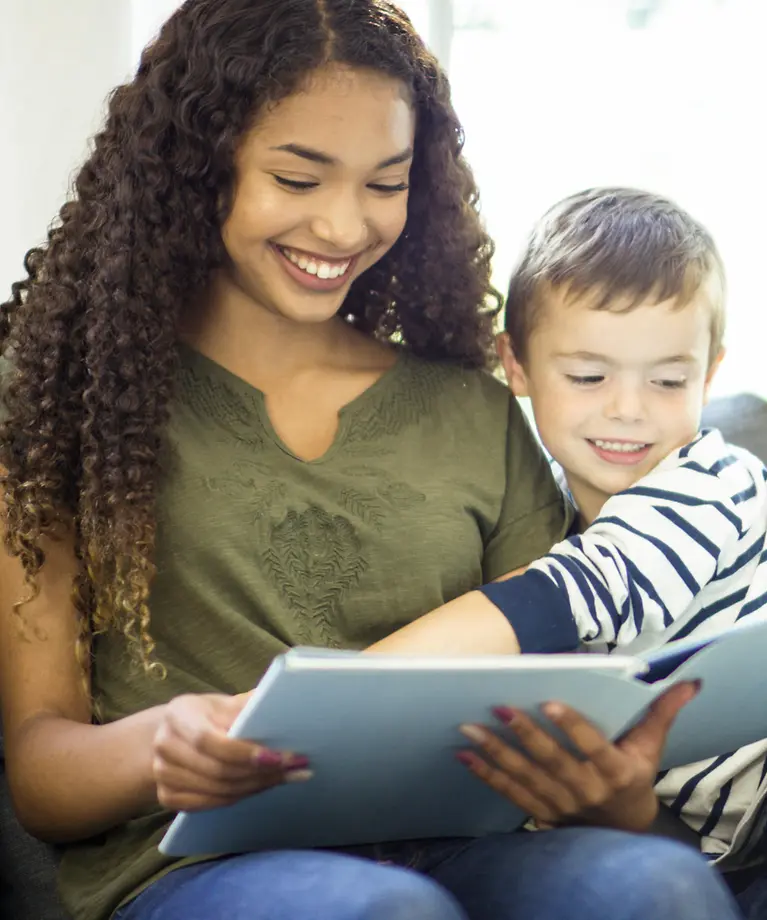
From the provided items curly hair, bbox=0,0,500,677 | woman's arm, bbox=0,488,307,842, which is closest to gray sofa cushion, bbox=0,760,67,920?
woman's arm, bbox=0,488,307,842

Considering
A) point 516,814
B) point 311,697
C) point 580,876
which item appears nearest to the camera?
point 311,697

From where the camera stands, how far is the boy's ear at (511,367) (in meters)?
1.49

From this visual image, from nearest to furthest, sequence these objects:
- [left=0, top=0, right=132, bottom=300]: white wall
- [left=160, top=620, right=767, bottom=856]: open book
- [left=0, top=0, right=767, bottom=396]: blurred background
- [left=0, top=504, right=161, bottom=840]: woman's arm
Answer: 1. [left=160, top=620, right=767, bottom=856]: open book
2. [left=0, top=504, right=161, bottom=840]: woman's arm
3. [left=0, top=0, right=132, bottom=300]: white wall
4. [left=0, top=0, right=767, bottom=396]: blurred background

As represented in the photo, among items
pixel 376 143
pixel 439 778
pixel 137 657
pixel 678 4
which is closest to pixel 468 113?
pixel 678 4

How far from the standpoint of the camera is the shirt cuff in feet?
4.05

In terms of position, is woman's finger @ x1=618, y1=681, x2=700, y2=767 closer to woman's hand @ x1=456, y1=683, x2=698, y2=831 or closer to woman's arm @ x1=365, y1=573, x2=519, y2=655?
woman's hand @ x1=456, y1=683, x2=698, y2=831

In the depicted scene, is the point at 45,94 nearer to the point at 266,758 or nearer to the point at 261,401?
the point at 261,401

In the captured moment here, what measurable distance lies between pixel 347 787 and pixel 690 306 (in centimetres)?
64

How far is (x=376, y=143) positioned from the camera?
1305 mm

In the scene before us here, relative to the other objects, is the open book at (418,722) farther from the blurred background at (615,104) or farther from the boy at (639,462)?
the blurred background at (615,104)

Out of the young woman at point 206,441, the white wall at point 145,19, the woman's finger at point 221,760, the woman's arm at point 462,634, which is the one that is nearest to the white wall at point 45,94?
the white wall at point 145,19

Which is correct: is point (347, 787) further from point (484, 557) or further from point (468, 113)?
point (468, 113)

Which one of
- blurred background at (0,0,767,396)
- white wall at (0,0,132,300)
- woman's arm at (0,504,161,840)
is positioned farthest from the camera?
blurred background at (0,0,767,396)

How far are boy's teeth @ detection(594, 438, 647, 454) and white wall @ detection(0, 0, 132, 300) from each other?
34.0 inches
